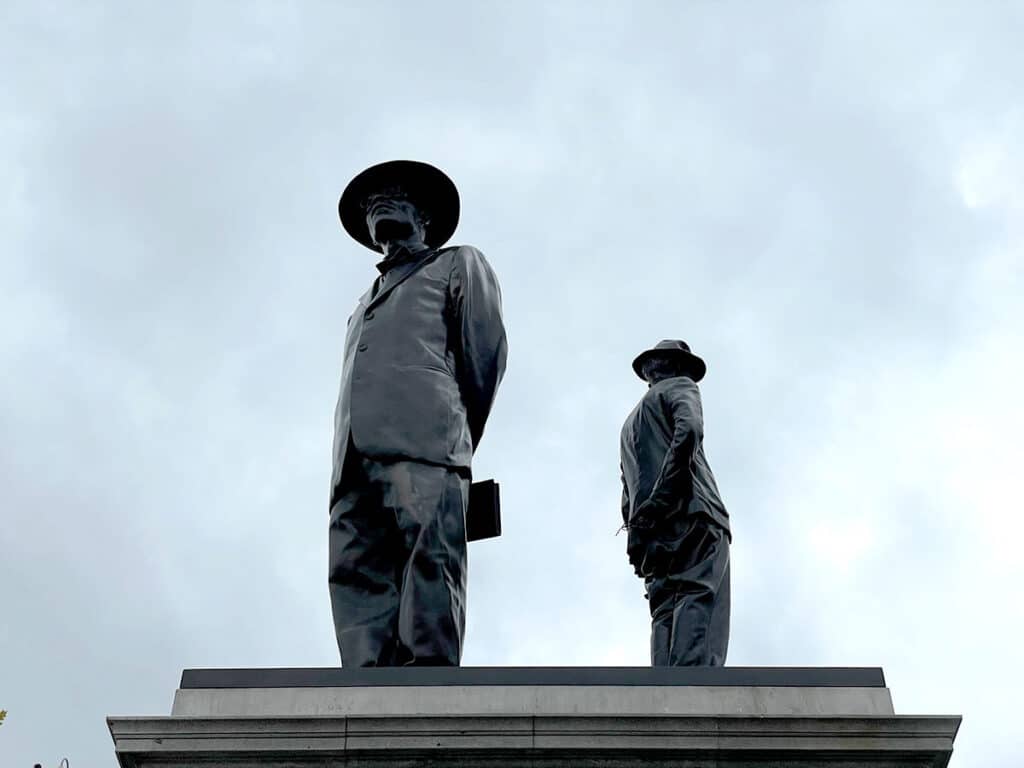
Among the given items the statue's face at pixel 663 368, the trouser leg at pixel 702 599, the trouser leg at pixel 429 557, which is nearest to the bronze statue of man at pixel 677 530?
the trouser leg at pixel 702 599

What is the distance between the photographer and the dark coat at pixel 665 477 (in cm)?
1064

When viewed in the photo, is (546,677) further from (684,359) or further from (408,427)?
(684,359)

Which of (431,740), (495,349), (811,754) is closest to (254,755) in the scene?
(431,740)

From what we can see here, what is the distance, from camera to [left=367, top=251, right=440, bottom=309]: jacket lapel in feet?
26.4

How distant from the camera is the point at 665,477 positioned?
1068cm

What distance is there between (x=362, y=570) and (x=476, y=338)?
131cm

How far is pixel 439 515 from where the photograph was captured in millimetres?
7172

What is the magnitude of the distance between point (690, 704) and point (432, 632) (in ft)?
4.18

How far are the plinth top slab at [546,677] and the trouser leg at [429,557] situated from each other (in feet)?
1.67

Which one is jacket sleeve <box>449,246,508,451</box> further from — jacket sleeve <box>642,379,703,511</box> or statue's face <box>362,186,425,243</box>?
jacket sleeve <box>642,379,703,511</box>

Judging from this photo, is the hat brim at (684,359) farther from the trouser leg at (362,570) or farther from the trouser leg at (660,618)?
the trouser leg at (362,570)

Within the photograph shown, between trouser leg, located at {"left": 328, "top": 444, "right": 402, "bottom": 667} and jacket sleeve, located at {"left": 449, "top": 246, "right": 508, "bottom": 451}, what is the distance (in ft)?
2.21

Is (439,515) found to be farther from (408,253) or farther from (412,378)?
(408,253)

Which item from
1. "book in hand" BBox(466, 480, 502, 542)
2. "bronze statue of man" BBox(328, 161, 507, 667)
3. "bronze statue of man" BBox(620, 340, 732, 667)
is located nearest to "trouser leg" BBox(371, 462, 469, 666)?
"bronze statue of man" BBox(328, 161, 507, 667)
